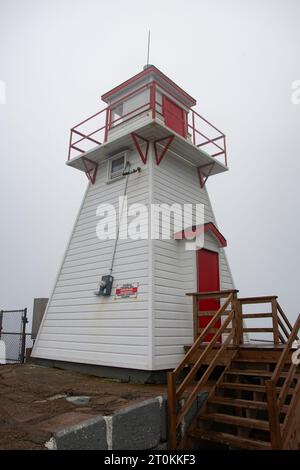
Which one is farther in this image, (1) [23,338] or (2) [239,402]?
(1) [23,338]

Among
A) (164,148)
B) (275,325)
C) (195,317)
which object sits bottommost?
(275,325)

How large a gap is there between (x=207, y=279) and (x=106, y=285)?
2880 millimetres

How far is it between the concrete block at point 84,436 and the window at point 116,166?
7.71 meters

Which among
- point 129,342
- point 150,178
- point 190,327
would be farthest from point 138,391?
point 150,178

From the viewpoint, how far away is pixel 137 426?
18.0 feet

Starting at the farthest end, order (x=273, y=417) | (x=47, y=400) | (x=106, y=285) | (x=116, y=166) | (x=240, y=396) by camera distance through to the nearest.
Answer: (x=116, y=166), (x=106, y=285), (x=240, y=396), (x=47, y=400), (x=273, y=417)

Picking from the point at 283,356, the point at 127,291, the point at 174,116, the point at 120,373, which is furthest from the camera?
the point at 174,116

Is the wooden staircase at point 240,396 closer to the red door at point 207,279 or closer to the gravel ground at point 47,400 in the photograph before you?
the gravel ground at point 47,400

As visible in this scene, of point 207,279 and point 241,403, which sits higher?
point 207,279

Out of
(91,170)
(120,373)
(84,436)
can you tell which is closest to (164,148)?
(91,170)

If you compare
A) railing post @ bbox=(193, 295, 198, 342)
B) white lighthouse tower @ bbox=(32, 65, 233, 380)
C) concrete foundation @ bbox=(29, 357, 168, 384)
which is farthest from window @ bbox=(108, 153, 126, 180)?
concrete foundation @ bbox=(29, 357, 168, 384)

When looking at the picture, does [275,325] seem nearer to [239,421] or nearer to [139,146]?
[239,421]

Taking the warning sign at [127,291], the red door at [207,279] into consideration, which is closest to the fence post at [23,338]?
the warning sign at [127,291]
